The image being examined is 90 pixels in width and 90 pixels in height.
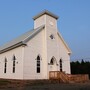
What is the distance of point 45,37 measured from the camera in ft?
93.1

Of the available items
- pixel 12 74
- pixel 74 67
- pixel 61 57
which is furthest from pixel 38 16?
pixel 74 67

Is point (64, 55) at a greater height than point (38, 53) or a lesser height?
greater

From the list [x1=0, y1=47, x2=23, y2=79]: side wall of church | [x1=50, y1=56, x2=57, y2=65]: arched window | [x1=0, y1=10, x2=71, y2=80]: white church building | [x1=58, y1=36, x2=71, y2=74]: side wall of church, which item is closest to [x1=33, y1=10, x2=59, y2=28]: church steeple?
[x1=0, y1=10, x2=71, y2=80]: white church building

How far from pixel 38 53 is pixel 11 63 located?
4708mm

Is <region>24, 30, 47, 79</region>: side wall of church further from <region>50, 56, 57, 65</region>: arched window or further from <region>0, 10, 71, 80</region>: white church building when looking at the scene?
<region>50, 56, 57, 65</region>: arched window

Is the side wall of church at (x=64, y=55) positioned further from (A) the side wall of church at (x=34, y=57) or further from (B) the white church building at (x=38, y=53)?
(A) the side wall of church at (x=34, y=57)

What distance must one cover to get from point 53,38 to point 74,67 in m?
16.4

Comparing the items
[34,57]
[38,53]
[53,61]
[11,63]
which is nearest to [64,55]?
[53,61]

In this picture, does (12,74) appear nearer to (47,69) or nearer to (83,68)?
(47,69)

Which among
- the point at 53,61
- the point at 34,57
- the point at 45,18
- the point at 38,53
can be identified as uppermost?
the point at 45,18

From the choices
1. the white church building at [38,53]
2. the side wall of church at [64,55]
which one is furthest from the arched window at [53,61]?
the side wall of church at [64,55]

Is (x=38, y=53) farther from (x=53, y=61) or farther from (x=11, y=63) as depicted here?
(x=11, y=63)

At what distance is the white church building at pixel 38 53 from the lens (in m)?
25.9

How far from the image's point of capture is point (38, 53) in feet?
89.8
